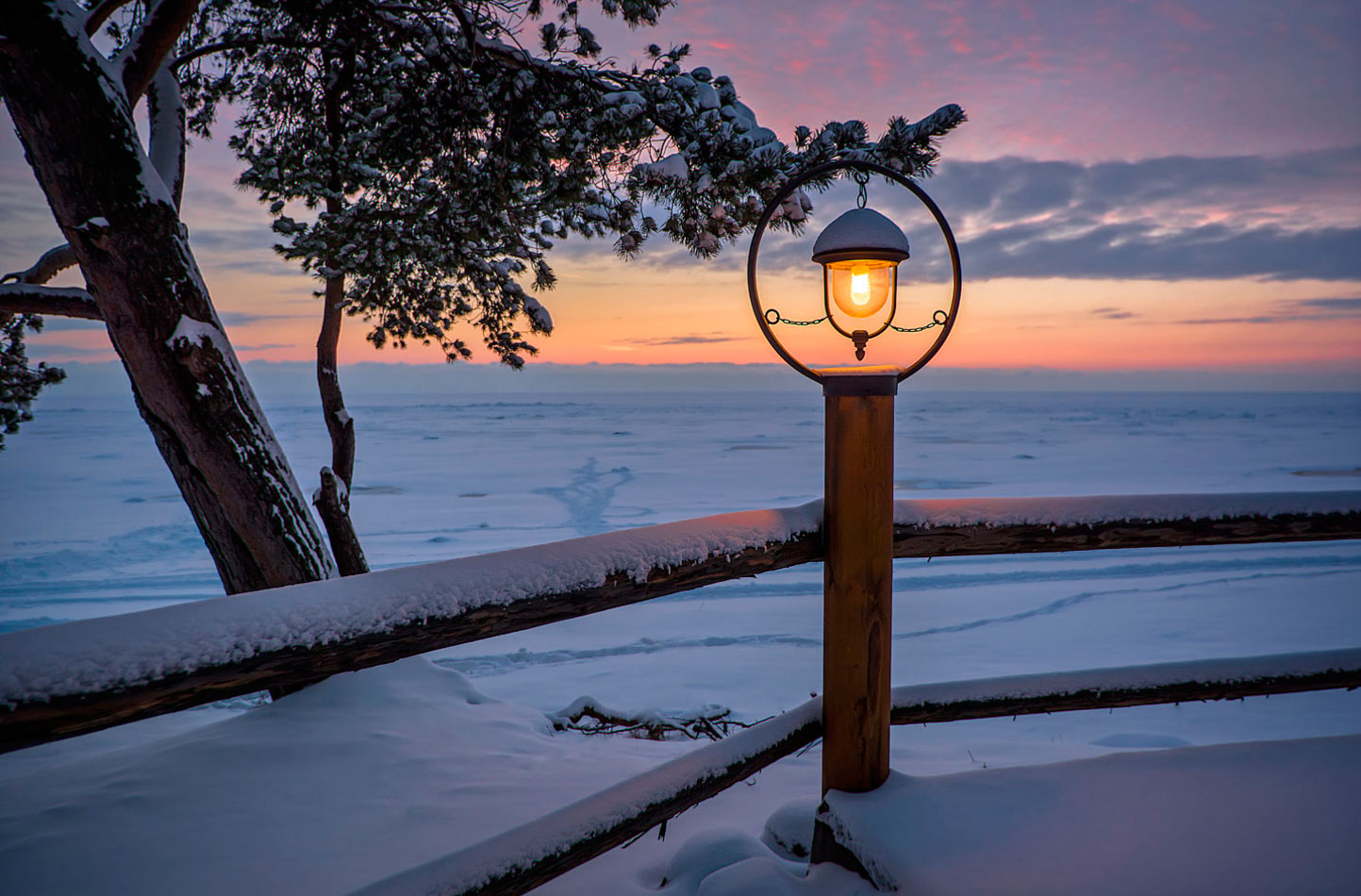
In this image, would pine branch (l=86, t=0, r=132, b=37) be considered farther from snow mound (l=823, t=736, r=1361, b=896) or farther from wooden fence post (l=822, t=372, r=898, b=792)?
snow mound (l=823, t=736, r=1361, b=896)

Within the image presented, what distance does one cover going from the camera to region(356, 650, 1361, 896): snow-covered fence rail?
1222mm

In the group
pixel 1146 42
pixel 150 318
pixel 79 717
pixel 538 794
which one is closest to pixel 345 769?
pixel 538 794

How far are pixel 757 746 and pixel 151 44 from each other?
4.55 m

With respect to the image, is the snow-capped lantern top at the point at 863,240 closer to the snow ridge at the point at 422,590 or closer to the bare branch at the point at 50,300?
the snow ridge at the point at 422,590

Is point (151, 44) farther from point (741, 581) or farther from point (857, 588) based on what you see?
point (741, 581)

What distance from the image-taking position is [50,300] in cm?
412

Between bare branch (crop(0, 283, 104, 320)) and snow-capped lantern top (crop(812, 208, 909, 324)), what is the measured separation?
14.5 feet

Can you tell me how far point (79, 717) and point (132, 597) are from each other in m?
10.7

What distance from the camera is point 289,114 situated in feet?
17.4

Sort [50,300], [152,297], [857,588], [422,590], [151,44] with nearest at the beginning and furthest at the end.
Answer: [422,590]
[857,588]
[152,297]
[151,44]
[50,300]

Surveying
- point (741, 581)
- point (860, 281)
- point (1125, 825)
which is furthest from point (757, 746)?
point (741, 581)

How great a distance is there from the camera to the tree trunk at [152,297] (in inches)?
121

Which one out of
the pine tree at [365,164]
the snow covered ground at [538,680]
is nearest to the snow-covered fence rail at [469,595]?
the snow covered ground at [538,680]

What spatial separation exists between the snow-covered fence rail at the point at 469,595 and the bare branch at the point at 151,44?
394 cm
